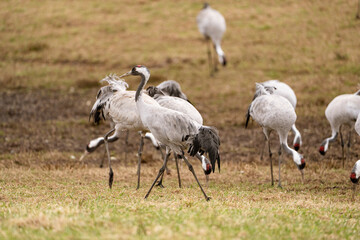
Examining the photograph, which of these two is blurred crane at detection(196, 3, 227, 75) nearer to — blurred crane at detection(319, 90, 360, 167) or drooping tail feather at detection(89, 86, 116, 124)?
blurred crane at detection(319, 90, 360, 167)

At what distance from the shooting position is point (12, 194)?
23.1 feet

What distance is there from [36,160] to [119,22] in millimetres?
14343

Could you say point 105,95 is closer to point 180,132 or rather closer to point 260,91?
point 180,132

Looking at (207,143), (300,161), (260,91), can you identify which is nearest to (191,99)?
(260,91)

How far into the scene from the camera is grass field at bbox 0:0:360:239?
193 inches

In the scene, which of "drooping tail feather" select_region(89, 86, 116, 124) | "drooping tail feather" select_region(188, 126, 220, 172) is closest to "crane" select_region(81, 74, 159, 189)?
"drooping tail feather" select_region(89, 86, 116, 124)

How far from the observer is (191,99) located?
1670cm

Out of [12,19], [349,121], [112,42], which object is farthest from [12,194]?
[12,19]

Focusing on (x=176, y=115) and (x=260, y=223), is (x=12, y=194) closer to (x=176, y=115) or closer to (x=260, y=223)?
(x=176, y=115)

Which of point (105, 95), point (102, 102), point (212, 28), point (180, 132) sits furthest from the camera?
point (212, 28)

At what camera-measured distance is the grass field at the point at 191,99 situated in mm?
4910

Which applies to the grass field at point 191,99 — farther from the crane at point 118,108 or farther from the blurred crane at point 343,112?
the crane at point 118,108

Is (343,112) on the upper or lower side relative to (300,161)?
upper

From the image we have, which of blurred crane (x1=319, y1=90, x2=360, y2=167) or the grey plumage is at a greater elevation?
the grey plumage
